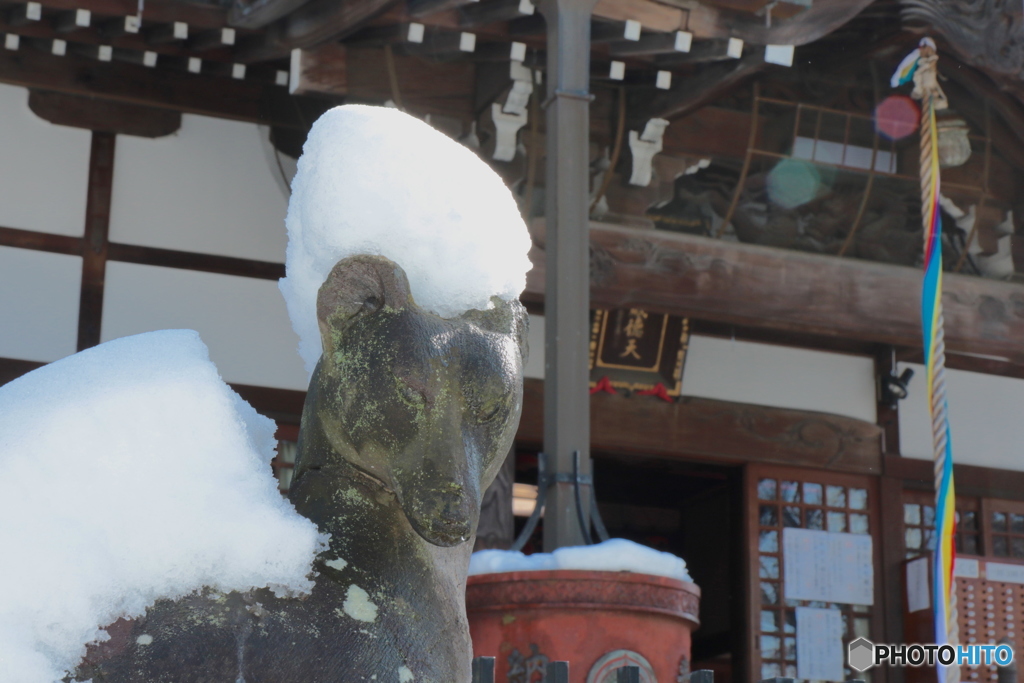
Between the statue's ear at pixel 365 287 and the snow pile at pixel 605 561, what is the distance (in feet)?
6.25

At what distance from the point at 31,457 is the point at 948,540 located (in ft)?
13.2

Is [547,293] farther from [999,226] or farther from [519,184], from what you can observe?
[999,226]

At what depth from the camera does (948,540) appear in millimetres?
4457

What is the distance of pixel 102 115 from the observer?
596 centimetres

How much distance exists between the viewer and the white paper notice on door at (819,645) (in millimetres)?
6902

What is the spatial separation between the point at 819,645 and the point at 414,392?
20.8ft

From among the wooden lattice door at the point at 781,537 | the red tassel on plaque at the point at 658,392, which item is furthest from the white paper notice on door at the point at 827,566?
the red tassel on plaque at the point at 658,392

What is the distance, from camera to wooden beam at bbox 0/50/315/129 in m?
5.75

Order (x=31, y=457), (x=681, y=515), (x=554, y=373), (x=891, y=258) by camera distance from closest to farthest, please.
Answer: (x=31, y=457)
(x=554, y=373)
(x=891, y=258)
(x=681, y=515)

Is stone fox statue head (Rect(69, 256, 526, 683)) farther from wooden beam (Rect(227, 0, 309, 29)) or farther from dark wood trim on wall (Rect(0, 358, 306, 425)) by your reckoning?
dark wood trim on wall (Rect(0, 358, 306, 425))

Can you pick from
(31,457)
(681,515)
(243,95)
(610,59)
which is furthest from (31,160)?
(681,515)

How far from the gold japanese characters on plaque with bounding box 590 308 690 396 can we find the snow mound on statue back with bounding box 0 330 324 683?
572cm

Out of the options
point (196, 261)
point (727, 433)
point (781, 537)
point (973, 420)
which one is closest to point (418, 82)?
point (196, 261)

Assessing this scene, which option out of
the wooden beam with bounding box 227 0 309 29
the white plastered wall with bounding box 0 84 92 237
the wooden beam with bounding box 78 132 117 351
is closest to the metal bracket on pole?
the wooden beam with bounding box 227 0 309 29
